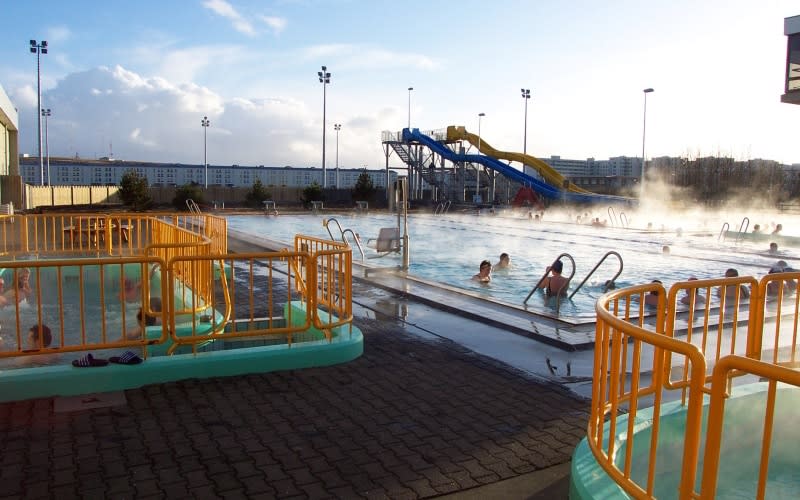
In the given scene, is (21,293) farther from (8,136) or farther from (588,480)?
(8,136)

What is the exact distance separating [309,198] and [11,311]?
41.6 metres

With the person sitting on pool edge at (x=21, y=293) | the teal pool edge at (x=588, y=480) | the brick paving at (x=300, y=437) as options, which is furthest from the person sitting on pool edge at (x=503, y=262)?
the teal pool edge at (x=588, y=480)

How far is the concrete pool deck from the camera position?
A: 151 inches

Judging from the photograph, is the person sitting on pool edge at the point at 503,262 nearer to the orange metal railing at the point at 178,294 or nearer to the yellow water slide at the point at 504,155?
the orange metal railing at the point at 178,294

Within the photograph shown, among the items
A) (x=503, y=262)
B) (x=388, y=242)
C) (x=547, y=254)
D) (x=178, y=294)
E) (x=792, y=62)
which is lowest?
(x=547, y=254)

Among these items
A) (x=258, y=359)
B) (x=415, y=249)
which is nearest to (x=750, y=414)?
(x=258, y=359)

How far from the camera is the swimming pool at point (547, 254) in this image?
14977mm

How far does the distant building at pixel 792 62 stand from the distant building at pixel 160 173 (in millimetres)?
107561

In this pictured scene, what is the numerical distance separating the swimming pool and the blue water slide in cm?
1272

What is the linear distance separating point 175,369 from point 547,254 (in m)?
16.6

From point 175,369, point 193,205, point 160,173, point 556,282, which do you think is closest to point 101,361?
point 175,369

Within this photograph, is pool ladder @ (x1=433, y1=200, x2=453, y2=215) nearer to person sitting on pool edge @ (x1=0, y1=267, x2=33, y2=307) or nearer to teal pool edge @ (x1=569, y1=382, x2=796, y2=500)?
person sitting on pool edge @ (x1=0, y1=267, x2=33, y2=307)

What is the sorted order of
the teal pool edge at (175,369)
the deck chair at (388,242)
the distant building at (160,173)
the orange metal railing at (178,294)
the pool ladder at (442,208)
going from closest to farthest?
the teal pool edge at (175,369)
the orange metal railing at (178,294)
the deck chair at (388,242)
the pool ladder at (442,208)
the distant building at (160,173)

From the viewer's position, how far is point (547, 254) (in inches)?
824
